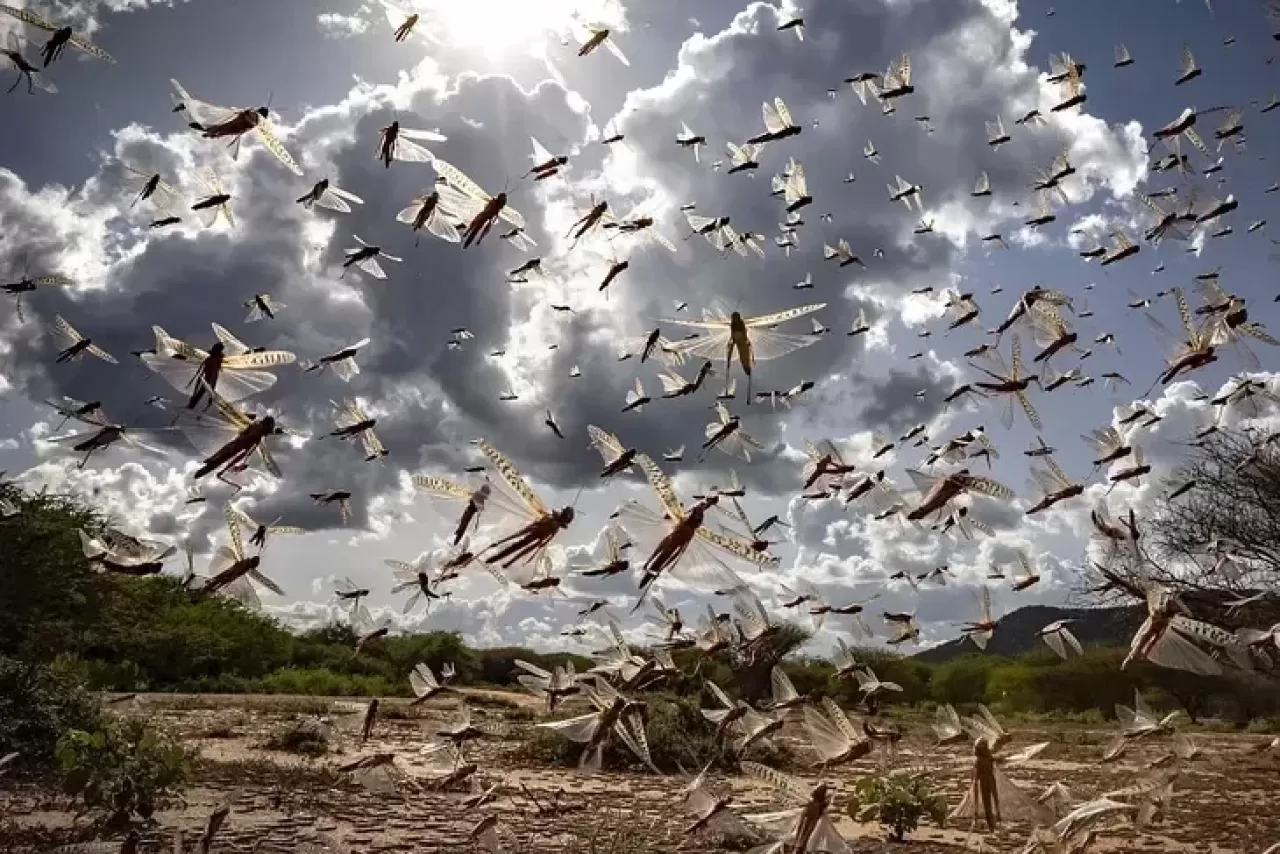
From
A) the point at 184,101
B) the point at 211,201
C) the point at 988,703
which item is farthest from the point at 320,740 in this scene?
the point at 988,703

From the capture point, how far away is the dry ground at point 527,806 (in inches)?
355

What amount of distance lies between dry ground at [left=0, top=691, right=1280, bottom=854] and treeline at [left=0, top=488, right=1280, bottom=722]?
2.38 m

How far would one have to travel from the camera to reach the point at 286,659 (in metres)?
45.3

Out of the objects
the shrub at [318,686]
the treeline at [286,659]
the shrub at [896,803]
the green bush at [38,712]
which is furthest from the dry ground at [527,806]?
the shrub at [318,686]

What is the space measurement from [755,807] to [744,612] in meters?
5.40

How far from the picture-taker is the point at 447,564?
586 centimetres

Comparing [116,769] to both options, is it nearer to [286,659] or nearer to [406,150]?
[406,150]

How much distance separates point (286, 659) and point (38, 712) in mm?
35319

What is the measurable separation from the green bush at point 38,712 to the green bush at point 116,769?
13.2 ft

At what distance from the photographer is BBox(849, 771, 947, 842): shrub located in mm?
9953

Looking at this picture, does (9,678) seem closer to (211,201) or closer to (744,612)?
(211,201)

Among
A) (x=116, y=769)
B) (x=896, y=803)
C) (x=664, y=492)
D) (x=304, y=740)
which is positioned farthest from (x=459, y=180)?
(x=304, y=740)

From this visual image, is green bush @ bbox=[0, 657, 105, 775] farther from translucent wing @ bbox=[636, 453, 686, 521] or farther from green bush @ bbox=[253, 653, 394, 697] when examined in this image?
green bush @ bbox=[253, 653, 394, 697]

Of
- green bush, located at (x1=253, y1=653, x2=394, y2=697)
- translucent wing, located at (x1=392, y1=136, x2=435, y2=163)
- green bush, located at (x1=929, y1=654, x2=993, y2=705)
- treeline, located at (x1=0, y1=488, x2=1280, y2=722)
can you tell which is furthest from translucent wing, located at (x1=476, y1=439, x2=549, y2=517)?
green bush, located at (x1=929, y1=654, x2=993, y2=705)
